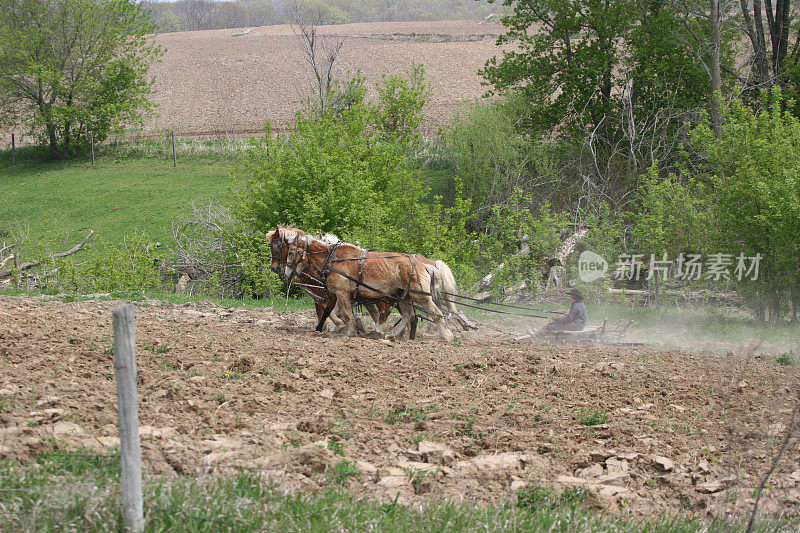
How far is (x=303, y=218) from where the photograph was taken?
20594 millimetres

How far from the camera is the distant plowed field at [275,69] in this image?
53406 mm

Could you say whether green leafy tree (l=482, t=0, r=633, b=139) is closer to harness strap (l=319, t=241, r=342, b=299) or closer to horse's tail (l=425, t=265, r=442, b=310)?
horse's tail (l=425, t=265, r=442, b=310)

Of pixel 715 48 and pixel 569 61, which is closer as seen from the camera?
pixel 715 48

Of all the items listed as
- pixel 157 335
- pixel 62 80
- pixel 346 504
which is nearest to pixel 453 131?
pixel 62 80

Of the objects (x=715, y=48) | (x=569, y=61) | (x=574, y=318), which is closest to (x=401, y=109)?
(x=569, y=61)

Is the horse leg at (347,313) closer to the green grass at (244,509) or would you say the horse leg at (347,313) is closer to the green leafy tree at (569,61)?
the green grass at (244,509)

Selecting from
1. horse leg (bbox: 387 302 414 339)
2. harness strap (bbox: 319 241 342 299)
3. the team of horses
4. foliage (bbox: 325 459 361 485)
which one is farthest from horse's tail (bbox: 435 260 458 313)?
foliage (bbox: 325 459 361 485)

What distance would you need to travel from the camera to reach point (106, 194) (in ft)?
124

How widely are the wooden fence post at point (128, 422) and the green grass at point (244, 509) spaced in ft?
0.45

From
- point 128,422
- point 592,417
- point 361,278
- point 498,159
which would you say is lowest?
point 592,417

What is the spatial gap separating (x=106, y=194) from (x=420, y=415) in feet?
115

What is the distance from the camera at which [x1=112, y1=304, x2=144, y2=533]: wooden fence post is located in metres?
4.06

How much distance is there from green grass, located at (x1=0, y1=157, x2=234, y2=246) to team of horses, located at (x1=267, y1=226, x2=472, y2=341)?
753 inches

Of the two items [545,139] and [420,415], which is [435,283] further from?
[545,139]
